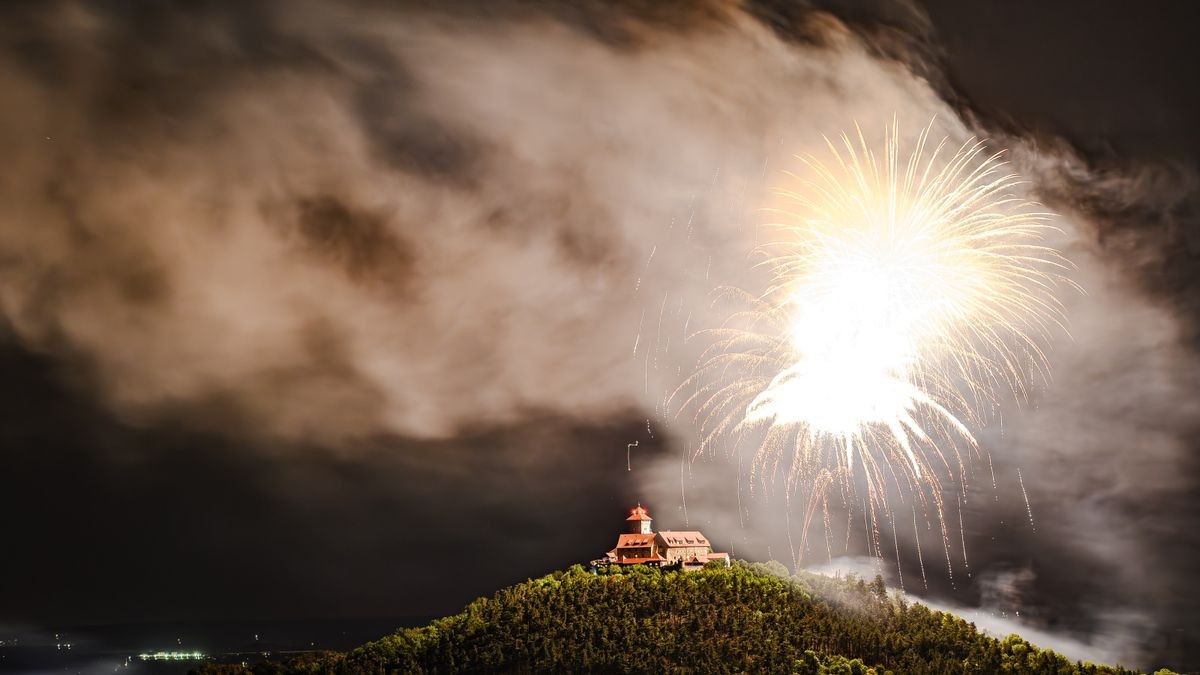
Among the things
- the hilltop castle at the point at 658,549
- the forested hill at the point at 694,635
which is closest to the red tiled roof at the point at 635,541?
the hilltop castle at the point at 658,549

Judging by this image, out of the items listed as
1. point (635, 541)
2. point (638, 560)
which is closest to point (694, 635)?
point (638, 560)

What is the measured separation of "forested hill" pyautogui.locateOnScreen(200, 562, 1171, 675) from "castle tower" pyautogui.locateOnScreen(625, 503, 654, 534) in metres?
12.3

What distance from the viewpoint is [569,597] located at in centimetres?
9538

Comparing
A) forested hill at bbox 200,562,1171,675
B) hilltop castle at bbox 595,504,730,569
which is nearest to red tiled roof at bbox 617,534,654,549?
hilltop castle at bbox 595,504,730,569

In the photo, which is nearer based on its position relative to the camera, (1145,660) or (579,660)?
(579,660)

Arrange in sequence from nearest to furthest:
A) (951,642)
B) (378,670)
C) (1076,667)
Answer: (1076,667)
(951,642)
(378,670)

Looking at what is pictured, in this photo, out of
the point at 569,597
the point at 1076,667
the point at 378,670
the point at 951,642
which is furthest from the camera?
the point at 569,597

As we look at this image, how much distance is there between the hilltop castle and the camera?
107 metres

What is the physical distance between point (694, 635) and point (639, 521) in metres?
27.0

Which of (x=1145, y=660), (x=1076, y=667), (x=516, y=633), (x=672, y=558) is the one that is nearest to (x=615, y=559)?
(x=672, y=558)

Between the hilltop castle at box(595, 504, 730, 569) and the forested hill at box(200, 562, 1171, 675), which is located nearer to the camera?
the forested hill at box(200, 562, 1171, 675)

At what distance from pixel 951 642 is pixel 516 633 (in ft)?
158

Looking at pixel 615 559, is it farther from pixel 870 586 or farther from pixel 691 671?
pixel 870 586

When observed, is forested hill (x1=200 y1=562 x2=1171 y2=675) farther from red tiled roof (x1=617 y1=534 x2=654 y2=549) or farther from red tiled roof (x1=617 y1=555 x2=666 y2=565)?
red tiled roof (x1=617 y1=534 x2=654 y2=549)
